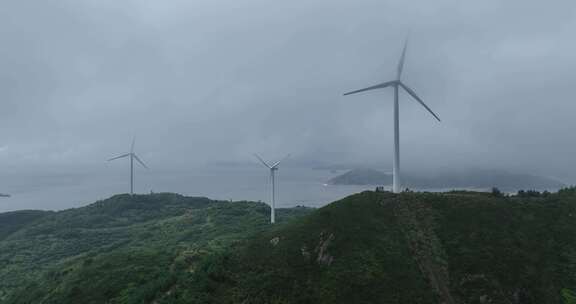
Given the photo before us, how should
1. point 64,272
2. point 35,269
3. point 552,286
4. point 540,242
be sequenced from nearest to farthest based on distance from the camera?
point 552,286 → point 540,242 → point 64,272 → point 35,269

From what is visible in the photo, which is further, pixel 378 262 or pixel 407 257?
pixel 407 257

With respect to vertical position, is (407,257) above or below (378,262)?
above

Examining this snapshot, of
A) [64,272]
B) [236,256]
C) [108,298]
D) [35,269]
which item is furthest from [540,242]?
[35,269]

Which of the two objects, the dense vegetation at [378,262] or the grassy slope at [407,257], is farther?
the dense vegetation at [378,262]

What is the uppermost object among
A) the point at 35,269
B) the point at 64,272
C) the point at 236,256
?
the point at 236,256

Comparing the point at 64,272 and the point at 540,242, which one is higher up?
the point at 540,242

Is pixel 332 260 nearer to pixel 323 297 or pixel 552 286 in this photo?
pixel 323 297

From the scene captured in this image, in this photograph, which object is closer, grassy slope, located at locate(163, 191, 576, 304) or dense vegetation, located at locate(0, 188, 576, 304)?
grassy slope, located at locate(163, 191, 576, 304)

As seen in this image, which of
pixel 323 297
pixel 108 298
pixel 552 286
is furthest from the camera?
pixel 108 298
